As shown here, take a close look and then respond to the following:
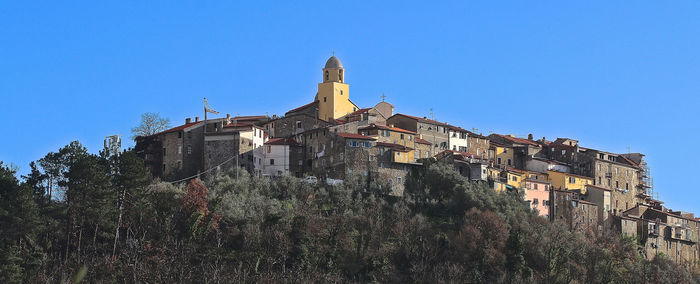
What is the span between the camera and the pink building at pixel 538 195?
88250 millimetres

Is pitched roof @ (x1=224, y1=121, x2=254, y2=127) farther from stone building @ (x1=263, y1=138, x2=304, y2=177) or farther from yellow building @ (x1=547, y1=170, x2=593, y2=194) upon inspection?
yellow building @ (x1=547, y1=170, x2=593, y2=194)

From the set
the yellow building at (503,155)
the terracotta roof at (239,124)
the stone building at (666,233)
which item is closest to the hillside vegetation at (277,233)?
the stone building at (666,233)

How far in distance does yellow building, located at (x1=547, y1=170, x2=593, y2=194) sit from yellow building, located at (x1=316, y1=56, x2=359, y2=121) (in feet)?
63.6

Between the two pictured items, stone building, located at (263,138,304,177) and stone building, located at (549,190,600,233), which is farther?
stone building, located at (549,190,600,233)

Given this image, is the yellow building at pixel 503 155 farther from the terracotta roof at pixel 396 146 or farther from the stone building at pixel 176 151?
the stone building at pixel 176 151

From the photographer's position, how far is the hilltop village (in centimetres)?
8512

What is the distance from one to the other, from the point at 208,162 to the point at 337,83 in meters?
16.2

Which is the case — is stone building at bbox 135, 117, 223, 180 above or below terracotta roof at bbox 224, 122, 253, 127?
below

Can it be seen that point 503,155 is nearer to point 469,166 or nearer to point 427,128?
point 427,128

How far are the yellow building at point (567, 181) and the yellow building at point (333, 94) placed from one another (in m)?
19.4

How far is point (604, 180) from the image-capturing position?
320 feet

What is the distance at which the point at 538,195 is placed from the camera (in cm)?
8925

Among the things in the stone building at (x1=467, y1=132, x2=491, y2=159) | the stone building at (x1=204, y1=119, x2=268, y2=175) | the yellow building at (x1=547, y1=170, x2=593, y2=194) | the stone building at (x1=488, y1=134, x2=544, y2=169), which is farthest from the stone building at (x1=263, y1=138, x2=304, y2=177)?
the yellow building at (x1=547, y1=170, x2=593, y2=194)

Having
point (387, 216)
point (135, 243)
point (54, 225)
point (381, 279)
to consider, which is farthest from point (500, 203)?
point (54, 225)
